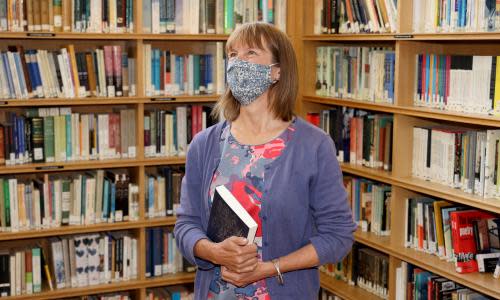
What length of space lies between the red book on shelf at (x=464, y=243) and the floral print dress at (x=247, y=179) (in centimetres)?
131

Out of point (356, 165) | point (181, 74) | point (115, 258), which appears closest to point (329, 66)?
point (356, 165)

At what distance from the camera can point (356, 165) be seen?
3838 millimetres

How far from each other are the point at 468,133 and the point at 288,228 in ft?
4.46

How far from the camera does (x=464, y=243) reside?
3055 millimetres

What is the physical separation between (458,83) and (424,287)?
3.22 feet

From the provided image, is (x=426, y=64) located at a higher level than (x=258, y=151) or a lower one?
higher

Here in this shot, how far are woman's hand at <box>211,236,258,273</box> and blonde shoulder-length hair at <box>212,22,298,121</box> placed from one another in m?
0.43

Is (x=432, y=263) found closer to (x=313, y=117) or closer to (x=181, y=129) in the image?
(x=313, y=117)

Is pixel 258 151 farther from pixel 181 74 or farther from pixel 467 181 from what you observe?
pixel 181 74

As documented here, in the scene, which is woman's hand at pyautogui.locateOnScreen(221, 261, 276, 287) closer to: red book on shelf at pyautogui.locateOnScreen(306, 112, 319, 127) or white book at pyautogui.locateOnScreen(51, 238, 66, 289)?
white book at pyautogui.locateOnScreen(51, 238, 66, 289)

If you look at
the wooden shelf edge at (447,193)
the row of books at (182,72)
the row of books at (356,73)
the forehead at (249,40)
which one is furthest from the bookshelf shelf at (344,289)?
the forehead at (249,40)

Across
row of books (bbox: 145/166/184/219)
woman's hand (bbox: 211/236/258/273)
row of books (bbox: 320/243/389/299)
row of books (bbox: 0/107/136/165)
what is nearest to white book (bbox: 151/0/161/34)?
A: row of books (bbox: 0/107/136/165)

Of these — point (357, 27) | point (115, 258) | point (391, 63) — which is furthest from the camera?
point (115, 258)

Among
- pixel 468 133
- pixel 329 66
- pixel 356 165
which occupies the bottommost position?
pixel 356 165
